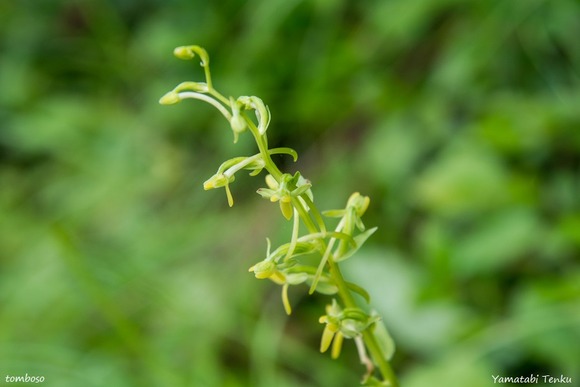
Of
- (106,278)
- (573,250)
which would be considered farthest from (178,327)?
(573,250)

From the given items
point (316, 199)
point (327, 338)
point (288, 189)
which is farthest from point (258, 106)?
point (316, 199)

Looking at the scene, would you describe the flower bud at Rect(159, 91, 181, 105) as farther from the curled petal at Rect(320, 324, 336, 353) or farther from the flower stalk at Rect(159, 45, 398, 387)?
the curled petal at Rect(320, 324, 336, 353)

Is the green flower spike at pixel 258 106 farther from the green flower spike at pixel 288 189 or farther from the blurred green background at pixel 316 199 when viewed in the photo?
the blurred green background at pixel 316 199

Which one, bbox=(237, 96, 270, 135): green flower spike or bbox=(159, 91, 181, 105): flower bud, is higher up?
bbox=(159, 91, 181, 105): flower bud

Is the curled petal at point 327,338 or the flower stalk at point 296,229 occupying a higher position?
the flower stalk at point 296,229

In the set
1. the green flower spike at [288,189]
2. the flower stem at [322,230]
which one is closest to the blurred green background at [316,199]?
the flower stem at [322,230]

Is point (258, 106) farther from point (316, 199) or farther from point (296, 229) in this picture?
point (316, 199)

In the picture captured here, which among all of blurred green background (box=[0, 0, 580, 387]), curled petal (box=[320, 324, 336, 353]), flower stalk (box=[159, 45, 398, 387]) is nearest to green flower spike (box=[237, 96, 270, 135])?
flower stalk (box=[159, 45, 398, 387])

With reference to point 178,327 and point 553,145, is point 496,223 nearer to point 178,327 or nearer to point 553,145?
point 553,145
